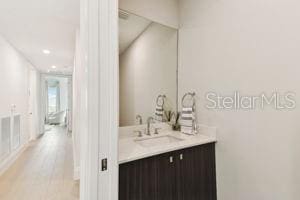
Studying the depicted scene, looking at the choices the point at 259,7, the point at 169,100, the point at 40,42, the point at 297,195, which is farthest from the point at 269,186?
the point at 40,42

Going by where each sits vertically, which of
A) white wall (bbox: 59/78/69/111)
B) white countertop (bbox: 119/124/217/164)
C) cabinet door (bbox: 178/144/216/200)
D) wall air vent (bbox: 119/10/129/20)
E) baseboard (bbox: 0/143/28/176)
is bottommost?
baseboard (bbox: 0/143/28/176)

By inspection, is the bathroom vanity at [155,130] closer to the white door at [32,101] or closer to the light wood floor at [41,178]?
the light wood floor at [41,178]

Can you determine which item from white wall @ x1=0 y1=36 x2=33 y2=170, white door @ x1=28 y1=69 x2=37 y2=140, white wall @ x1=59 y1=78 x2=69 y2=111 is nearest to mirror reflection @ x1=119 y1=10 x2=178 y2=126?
white wall @ x1=0 y1=36 x2=33 y2=170

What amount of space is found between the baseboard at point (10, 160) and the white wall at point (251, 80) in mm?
3445

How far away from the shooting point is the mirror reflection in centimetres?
191

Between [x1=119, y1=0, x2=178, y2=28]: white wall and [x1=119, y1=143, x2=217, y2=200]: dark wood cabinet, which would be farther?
[x1=119, y1=0, x2=178, y2=28]: white wall

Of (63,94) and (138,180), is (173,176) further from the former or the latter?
(63,94)

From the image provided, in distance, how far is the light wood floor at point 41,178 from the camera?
2.24m

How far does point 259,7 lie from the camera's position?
1442mm

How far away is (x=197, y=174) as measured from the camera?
1632mm

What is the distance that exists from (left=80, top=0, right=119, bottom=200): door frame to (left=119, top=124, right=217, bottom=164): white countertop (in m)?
0.22

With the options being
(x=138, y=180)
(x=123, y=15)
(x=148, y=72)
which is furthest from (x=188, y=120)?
(x=123, y=15)

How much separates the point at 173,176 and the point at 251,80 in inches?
43.2

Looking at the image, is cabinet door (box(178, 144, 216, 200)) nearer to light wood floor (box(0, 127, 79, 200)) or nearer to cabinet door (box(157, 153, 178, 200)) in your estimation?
cabinet door (box(157, 153, 178, 200))
